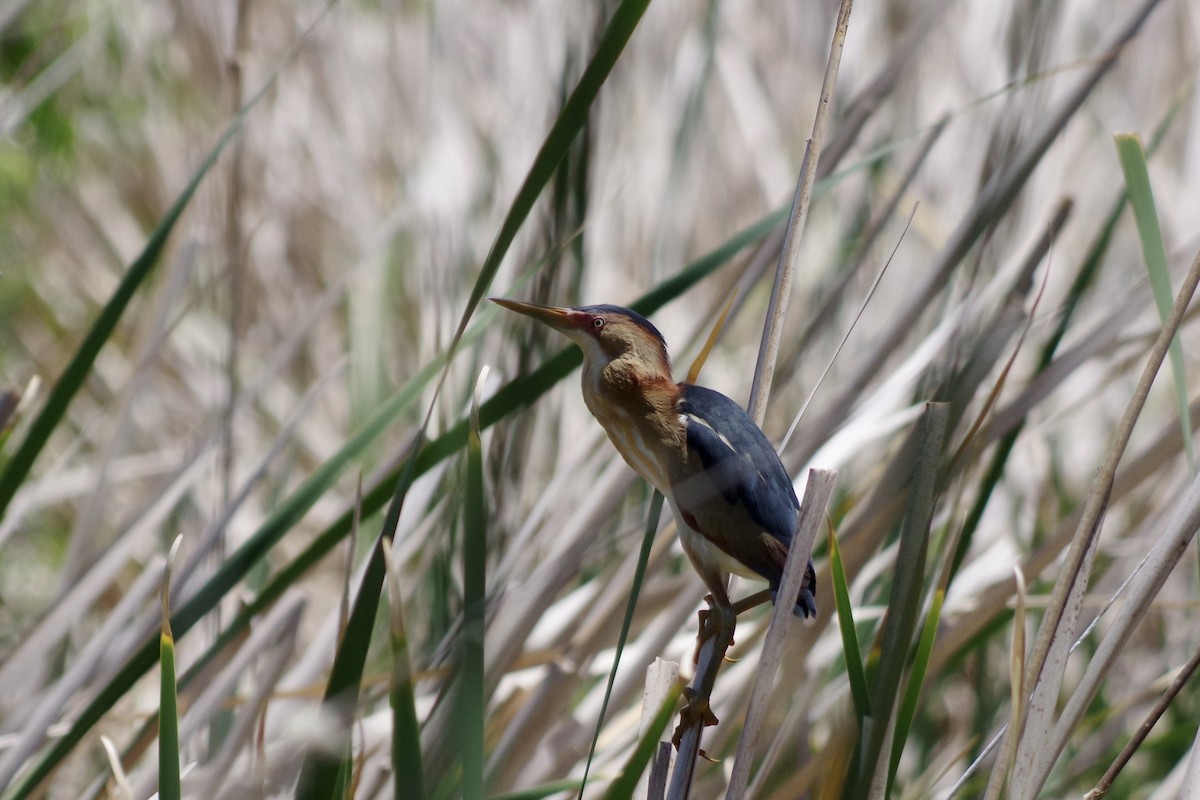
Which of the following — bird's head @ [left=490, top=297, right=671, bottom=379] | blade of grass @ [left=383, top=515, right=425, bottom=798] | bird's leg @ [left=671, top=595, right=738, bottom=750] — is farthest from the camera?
bird's head @ [left=490, top=297, right=671, bottom=379]

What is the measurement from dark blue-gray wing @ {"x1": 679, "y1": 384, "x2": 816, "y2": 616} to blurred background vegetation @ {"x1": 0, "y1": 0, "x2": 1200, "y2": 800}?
7 centimetres

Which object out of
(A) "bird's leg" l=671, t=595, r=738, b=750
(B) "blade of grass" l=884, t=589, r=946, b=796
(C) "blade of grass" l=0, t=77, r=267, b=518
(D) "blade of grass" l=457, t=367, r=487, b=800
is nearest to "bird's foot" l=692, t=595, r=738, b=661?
(A) "bird's leg" l=671, t=595, r=738, b=750

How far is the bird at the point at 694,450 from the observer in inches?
30.3

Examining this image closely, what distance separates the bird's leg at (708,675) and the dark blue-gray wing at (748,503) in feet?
0.13

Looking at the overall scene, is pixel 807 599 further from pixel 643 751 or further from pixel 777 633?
pixel 643 751

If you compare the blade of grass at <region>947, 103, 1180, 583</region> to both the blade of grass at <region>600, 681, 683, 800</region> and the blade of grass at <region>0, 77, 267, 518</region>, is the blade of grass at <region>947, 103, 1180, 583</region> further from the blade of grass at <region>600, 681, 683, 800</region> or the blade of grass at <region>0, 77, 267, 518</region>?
the blade of grass at <region>0, 77, 267, 518</region>

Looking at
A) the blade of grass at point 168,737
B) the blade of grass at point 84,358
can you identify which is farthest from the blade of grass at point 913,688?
the blade of grass at point 84,358

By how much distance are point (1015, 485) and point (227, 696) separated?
136cm

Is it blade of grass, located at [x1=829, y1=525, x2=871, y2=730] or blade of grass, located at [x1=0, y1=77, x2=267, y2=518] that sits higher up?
blade of grass, located at [x1=0, y1=77, x2=267, y2=518]

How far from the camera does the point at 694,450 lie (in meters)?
0.81

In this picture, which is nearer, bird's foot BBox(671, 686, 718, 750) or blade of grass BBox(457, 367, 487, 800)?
blade of grass BBox(457, 367, 487, 800)

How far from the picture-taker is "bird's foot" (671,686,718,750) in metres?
0.74

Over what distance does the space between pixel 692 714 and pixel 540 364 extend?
9.9 inches

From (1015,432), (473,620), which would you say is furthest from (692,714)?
(1015,432)
